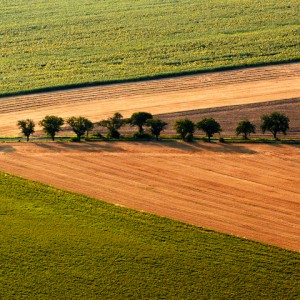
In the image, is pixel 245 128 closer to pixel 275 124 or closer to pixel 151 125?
pixel 275 124

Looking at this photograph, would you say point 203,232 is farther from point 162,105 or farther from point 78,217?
point 162,105

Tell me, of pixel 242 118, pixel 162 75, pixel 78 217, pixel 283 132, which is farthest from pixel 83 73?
pixel 78 217

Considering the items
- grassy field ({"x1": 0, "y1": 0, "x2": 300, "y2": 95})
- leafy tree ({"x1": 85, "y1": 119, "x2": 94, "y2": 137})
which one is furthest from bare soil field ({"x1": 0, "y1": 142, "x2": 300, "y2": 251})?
grassy field ({"x1": 0, "y1": 0, "x2": 300, "y2": 95})

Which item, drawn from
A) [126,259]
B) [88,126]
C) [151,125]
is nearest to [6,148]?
[88,126]

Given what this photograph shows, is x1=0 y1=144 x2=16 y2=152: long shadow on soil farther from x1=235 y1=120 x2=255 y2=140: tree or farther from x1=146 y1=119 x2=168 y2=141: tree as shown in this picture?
x1=235 y1=120 x2=255 y2=140: tree

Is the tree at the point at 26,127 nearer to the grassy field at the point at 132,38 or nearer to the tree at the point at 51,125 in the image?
the tree at the point at 51,125

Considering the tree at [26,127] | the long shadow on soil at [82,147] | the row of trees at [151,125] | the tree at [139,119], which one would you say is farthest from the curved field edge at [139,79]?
the long shadow on soil at [82,147]
